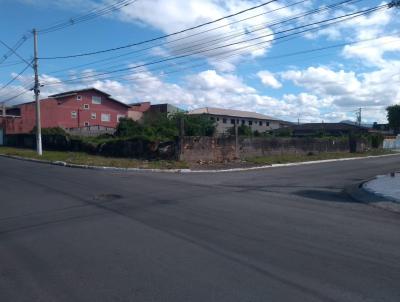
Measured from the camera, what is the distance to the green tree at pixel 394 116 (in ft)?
262

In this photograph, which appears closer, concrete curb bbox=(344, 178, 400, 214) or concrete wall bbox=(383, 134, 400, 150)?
concrete curb bbox=(344, 178, 400, 214)

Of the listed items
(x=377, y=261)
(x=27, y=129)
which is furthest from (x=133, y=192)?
(x=27, y=129)

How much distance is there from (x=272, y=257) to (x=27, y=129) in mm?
62103

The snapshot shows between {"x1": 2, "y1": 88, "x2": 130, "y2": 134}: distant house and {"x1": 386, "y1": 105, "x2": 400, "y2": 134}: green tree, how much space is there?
1988 inches

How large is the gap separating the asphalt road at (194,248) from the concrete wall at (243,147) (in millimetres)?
12681

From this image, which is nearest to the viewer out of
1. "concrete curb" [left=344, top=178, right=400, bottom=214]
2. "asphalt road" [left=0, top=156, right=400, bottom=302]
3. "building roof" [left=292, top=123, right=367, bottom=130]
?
"asphalt road" [left=0, top=156, right=400, bottom=302]

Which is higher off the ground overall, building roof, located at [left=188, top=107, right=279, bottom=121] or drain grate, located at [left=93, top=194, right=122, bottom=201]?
building roof, located at [left=188, top=107, right=279, bottom=121]

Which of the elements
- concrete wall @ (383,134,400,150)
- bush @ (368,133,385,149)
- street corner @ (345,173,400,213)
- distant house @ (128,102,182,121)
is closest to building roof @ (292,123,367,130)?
concrete wall @ (383,134,400,150)

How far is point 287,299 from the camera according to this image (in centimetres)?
Answer: 459

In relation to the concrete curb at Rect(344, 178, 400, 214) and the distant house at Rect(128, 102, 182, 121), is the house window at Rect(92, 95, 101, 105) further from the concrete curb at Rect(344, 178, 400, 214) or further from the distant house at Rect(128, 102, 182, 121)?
the concrete curb at Rect(344, 178, 400, 214)

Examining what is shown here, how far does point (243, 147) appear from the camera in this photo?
2844 centimetres

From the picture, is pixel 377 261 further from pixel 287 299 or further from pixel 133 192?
pixel 133 192

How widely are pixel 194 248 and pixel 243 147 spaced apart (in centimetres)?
2212

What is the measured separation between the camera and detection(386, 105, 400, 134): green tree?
80000mm
